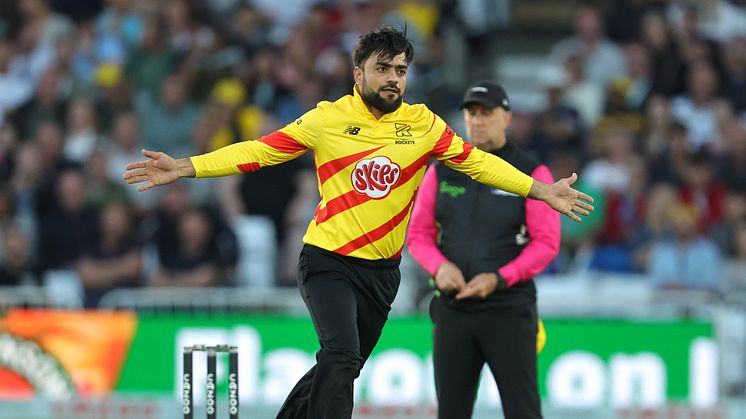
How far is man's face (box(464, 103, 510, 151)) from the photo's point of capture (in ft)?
26.6

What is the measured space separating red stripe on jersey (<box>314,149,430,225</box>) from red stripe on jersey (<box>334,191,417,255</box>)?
0.55 feet

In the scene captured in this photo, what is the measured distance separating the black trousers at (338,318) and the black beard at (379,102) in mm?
804

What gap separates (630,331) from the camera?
39.8 feet

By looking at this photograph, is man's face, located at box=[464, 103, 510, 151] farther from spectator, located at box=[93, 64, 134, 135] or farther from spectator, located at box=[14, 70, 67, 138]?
spectator, located at box=[14, 70, 67, 138]

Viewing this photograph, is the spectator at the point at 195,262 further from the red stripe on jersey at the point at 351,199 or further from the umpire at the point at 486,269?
the red stripe on jersey at the point at 351,199

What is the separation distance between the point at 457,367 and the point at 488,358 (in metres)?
0.19

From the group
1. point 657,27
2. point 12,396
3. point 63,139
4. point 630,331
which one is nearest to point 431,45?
point 657,27

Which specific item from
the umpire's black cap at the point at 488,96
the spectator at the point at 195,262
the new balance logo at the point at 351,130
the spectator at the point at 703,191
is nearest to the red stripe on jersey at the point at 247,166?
the new balance logo at the point at 351,130

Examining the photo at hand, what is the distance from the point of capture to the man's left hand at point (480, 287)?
7844 millimetres

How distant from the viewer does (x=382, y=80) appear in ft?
23.3

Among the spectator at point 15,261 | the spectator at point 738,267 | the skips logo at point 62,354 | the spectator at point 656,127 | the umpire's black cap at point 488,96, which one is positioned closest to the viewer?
the umpire's black cap at point 488,96

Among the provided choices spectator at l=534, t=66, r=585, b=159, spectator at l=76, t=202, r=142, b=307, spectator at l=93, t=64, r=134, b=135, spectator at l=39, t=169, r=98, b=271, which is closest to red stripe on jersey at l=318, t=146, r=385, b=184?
spectator at l=76, t=202, r=142, b=307

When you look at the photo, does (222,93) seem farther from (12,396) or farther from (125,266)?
(12,396)

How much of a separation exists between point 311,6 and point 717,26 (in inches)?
198
